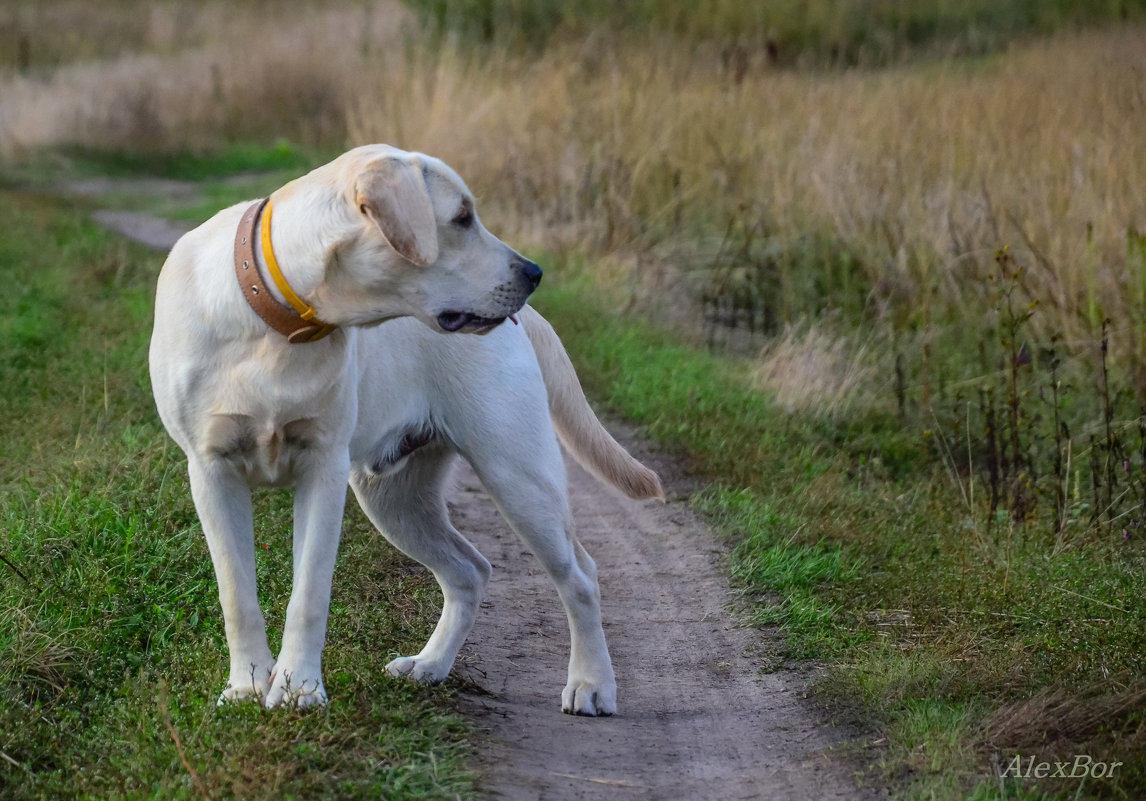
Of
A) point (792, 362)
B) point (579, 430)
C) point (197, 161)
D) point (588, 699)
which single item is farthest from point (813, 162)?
point (197, 161)

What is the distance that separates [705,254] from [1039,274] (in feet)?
9.90

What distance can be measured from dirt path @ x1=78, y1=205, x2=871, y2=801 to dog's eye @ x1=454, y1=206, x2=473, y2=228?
1.41 m

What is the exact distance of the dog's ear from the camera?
10.6 ft

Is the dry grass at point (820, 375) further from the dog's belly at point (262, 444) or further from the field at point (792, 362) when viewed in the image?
the dog's belly at point (262, 444)

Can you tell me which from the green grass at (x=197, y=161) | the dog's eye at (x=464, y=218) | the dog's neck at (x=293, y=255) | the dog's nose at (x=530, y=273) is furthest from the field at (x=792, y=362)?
the dog's eye at (x=464, y=218)

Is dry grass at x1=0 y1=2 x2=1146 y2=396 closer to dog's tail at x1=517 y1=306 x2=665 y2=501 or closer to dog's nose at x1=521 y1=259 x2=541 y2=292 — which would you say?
dog's tail at x1=517 y1=306 x2=665 y2=501

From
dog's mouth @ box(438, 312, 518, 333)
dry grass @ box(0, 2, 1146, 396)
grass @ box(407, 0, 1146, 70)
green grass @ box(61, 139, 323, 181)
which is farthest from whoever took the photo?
green grass @ box(61, 139, 323, 181)

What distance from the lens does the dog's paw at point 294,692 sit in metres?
3.39

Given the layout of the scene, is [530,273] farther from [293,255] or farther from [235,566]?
[235,566]

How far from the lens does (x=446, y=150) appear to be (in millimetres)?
11805

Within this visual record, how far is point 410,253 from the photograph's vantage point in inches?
128

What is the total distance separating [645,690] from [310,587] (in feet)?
4.43

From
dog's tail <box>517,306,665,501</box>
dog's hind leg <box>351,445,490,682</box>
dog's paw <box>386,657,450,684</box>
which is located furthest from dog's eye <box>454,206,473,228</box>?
dog's paw <box>386,657,450,684</box>

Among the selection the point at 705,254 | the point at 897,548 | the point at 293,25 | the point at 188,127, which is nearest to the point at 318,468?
the point at 897,548
